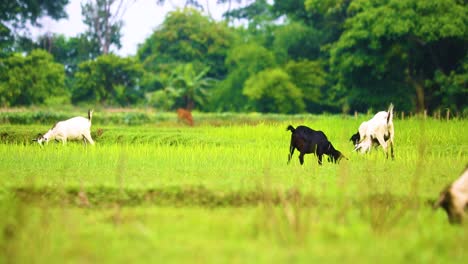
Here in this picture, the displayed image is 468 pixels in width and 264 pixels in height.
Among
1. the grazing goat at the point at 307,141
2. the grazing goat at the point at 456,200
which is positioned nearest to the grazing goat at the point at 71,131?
the grazing goat at the point at 307,141

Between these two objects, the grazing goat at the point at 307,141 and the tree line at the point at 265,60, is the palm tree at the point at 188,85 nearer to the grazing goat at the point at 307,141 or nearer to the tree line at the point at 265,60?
the tree line at the point at 265,60

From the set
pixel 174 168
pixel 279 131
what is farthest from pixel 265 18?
pixel 174 168

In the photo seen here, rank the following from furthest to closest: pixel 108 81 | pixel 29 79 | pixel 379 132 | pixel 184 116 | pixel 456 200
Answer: pixel 108 81 < pixel 29 79 < pixel 184 116 < pixel 379 132 < pixel 456 200

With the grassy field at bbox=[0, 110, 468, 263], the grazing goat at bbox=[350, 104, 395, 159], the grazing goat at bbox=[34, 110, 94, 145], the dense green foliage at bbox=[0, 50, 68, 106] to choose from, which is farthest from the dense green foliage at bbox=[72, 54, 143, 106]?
the grazing goat at bbox=[350, 104, 395, 159]

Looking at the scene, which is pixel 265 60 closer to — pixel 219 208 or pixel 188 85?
pixel 188 85

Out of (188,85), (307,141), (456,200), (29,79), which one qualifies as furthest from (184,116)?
(456,200)

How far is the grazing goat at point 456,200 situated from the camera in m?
6.83

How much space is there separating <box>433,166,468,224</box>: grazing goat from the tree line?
18547 millimetres

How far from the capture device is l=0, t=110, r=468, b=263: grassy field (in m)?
5.74

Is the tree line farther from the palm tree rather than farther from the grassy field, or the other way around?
the grassy field

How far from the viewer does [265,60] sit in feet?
126

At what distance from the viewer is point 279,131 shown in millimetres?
18625

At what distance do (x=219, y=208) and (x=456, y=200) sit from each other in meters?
2.49

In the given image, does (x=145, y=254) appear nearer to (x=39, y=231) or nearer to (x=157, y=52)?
(x=39, y=231)
